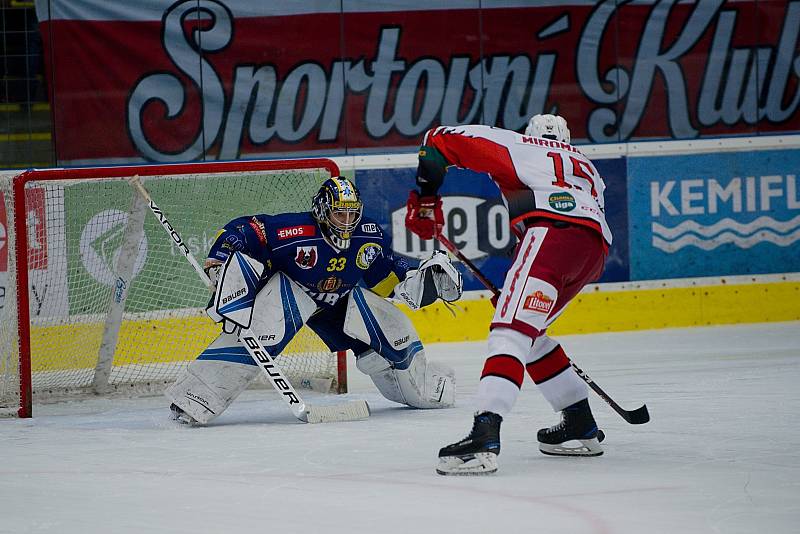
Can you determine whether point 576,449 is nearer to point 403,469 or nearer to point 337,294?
point 403,469

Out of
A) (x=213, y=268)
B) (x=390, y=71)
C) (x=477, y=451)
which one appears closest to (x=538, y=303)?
(x=477, y=451)

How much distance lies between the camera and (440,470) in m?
3.64

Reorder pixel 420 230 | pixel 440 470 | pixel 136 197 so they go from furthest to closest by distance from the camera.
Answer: pixel 136 197 → pixel 420 230 → pixel 440 470

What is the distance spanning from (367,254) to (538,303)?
1.44 metres

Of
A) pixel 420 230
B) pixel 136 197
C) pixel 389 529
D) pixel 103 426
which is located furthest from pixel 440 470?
pixel 136 197

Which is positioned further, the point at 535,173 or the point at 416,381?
the point at 416,381

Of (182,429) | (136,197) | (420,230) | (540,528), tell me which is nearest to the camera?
(540,528)

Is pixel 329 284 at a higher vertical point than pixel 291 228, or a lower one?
lower

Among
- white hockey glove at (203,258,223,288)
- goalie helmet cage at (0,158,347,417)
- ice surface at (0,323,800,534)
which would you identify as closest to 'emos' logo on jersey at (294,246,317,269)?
white hockey glove at (203,258,223,288)

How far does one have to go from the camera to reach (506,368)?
3.59 metres

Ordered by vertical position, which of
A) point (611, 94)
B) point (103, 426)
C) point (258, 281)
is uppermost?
point (611, 94)

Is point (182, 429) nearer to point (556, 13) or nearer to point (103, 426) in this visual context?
point (103, 426)

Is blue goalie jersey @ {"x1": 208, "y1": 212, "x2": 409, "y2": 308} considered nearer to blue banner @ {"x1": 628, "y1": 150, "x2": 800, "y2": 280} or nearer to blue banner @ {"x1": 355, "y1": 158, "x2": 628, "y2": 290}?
blue banner @ {"x1": 355, "y1": 158, "x2": 628, "y2": 290}

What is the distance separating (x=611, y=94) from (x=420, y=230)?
3.51 meters
